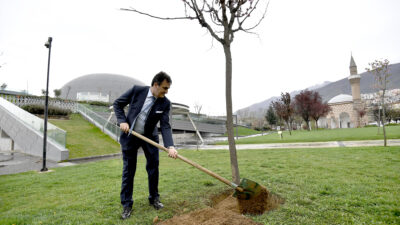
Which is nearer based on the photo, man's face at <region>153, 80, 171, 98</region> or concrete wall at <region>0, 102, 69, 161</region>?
man's face at <region>153, 80, 171, 98</region>

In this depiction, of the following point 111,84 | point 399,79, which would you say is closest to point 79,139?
point 111,84

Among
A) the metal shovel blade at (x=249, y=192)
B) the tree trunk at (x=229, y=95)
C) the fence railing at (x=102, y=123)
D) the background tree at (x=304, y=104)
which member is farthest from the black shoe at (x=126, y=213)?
the background tree at (x=304, y=104)

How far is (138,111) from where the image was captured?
3.04 m

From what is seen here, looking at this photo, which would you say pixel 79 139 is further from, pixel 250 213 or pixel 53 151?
pixel 250 213

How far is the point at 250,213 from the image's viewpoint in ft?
9.41

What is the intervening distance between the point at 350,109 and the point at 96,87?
84743 millimetres

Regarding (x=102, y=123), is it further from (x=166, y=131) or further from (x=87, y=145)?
(x=166, y=131)

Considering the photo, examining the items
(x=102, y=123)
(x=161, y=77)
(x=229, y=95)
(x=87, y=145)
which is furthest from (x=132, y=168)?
(x=102, y=123)

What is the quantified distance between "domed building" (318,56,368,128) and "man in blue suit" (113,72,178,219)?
225ft

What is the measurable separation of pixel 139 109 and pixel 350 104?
A: 264 feet

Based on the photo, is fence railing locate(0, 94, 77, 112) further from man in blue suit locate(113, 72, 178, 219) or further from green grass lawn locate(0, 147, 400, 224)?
man in blue suit locate(113, 72, 178, 219)

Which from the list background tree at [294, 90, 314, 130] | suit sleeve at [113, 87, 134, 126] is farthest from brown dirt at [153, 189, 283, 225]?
background tree at [294, 90, 314, 130]

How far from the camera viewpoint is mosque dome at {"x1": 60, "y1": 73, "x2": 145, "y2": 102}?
61406mm

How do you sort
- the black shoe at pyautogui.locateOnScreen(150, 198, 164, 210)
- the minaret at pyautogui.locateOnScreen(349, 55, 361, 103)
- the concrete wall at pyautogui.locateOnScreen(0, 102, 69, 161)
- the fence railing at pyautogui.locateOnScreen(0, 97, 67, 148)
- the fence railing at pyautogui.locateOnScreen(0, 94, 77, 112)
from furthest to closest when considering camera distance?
the minaret at pyautogui.locateOnScreen(349, 55, 361, 103) < the fence railing at pyautogui.locateOnScreen(0, 94, 77, 112) < the fence railing at pyautogui.locateOnScreen(0, 97, 67, 148) < the concrete wall at pyautogui.locateOnScreen(0, 102, 69, 161) < the black shoe at pyautogui.locateOnScreen(150, 198, 164, 210)
